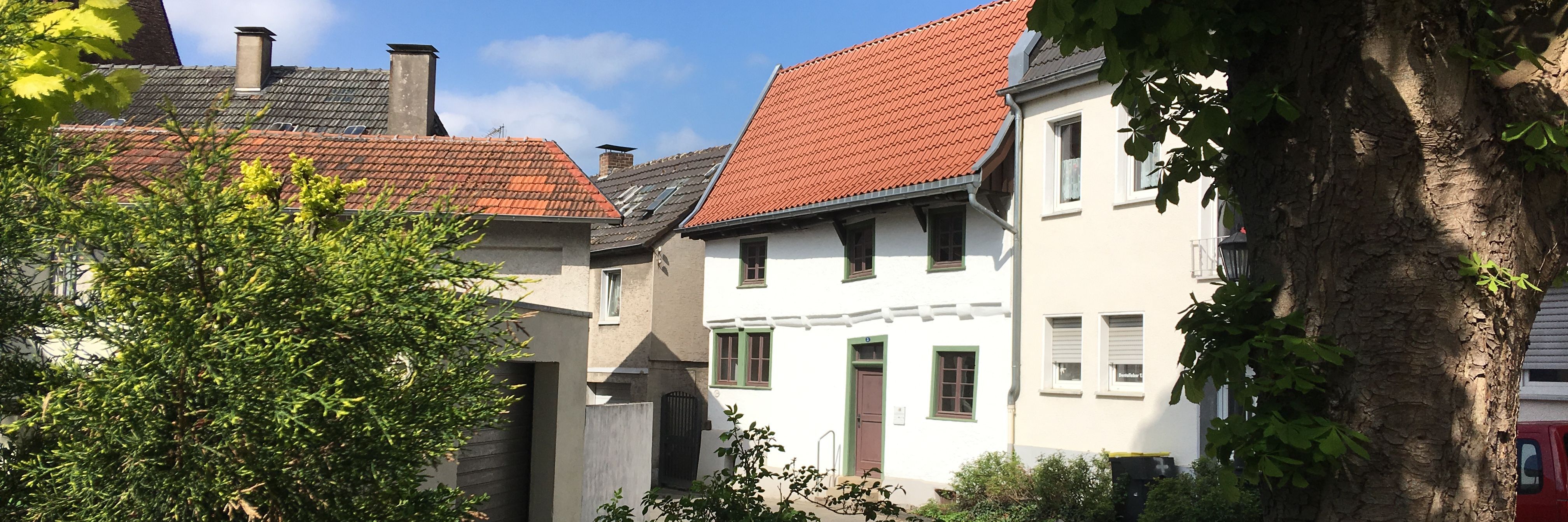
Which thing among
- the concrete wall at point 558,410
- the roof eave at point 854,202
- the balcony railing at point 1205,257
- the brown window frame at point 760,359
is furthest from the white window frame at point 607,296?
the concrete wall at point 558,410

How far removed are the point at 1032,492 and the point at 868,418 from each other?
6.12m

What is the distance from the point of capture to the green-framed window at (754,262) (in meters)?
26.8

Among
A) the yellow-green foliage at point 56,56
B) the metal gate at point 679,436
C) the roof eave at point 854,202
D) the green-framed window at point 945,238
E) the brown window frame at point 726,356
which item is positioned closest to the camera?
the yellow-green foliage at point 56,56

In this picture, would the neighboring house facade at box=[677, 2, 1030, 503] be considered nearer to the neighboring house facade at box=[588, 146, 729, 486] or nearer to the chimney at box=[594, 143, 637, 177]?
the neighboring house facade at box=[588, 146, 729, 486]

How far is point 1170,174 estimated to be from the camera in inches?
208

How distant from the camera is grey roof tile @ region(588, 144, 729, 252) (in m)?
29.3

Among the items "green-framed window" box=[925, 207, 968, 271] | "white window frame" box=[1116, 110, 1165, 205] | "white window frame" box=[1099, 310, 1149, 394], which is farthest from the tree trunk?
"green-framed window" box=[925, 207, 968, 271]

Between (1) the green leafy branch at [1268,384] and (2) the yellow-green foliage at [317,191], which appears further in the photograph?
(2) the yellow-green foliage at [317,191]

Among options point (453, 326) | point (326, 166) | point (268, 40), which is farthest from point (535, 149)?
point (453, 326)

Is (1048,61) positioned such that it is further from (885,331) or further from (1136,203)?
(885,331)

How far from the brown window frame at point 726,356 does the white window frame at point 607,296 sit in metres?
2.92

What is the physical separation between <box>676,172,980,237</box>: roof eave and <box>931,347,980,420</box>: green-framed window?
2679 millimetres

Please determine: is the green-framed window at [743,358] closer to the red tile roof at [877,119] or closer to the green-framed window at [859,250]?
the red tile roof at [877,119]

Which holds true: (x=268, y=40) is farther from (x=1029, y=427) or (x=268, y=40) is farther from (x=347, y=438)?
(x=347, y=438)
